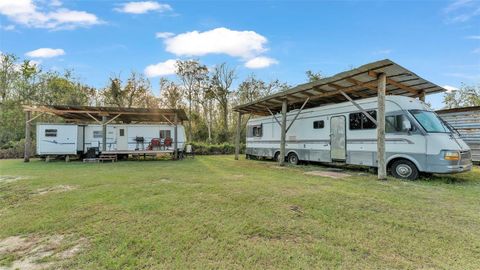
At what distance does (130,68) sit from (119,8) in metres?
20.3

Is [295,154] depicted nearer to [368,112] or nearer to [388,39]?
[368,112]

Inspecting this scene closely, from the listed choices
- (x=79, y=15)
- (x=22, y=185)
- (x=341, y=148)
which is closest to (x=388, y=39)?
(x=341, y=148)

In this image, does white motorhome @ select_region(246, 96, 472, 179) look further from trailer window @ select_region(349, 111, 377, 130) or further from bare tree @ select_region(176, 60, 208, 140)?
bare tree @ select_region(176, 60, 208, 140)

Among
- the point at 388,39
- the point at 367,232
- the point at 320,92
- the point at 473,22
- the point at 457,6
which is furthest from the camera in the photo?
the point at 388,39

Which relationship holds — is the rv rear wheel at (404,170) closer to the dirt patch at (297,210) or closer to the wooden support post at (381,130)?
the wooden support post at (381,130)

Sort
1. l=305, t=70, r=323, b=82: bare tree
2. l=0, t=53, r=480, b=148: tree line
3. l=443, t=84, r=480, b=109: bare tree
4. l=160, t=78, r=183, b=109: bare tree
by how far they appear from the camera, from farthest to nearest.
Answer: l=160, t=78, r=183, b=109: bare tree, l=305, t=70, r=323, b=82: bare tree, l=0, t=53, r=480, b=148: tree line, l=443, t=84, r=480, b=109: bare tree

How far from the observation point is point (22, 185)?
6418 millimetres

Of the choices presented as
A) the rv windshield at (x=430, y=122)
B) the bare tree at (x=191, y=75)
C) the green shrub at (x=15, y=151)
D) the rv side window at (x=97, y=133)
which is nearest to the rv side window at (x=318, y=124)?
the rv windshield at (x=430, y=122)

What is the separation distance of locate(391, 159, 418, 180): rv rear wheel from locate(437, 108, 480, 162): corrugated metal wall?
5705mm

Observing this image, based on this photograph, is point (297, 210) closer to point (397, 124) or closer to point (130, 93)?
point (397, 124)

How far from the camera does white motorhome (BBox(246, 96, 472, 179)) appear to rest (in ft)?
21.8

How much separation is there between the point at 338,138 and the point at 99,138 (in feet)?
44.6

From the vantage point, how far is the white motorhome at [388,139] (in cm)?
664

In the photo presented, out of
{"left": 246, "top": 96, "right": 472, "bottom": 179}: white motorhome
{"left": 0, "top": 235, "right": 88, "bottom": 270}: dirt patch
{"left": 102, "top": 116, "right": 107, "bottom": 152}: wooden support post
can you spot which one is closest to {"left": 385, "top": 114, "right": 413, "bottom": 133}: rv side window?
{"left": 246, "top": 96, "right": 472, "bottom": 179}: white motorhome
